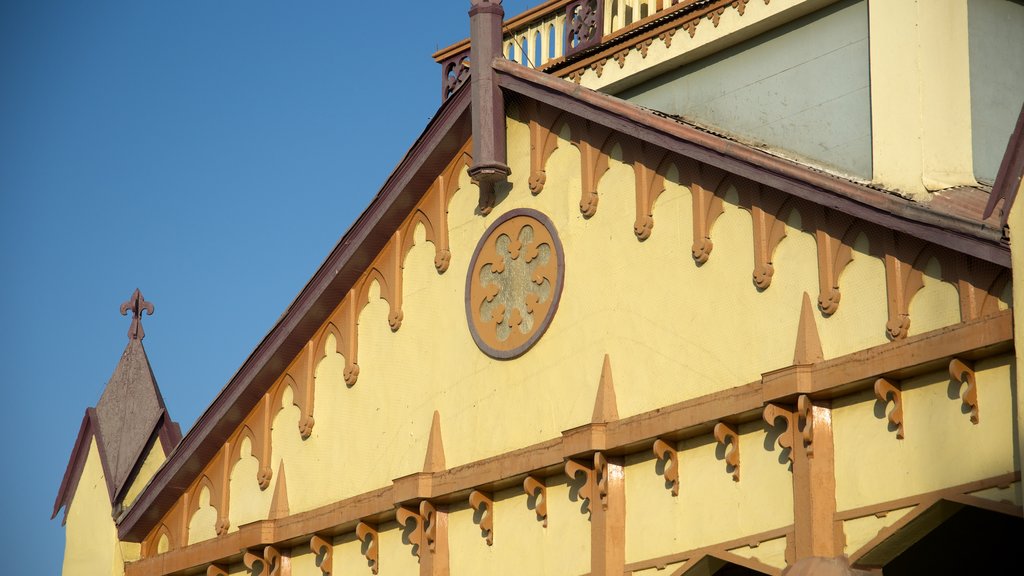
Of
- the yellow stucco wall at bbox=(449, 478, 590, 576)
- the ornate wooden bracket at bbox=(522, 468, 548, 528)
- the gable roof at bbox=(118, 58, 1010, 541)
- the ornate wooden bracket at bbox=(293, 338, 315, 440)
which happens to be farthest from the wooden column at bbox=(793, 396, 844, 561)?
the ornate wooden bracket at bbox=(293, 338, 315, 440)

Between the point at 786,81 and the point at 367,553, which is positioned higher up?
the point at 786,81

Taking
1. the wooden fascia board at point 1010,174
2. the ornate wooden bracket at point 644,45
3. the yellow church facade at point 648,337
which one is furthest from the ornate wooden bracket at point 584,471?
A: the ornate wooden bracket at point 644,45

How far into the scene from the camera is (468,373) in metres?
21.7

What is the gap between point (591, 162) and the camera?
67.8 feet

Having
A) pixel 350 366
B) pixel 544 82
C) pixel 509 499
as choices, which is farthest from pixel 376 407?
pixel 544 82

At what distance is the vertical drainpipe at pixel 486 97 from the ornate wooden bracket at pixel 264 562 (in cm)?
548

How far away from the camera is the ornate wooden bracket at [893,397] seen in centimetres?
1666

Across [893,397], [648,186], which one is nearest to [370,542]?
[648,186]

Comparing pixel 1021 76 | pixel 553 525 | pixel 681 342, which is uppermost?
pixel 1021 76

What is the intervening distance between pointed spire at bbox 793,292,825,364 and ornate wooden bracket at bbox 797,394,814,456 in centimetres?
38

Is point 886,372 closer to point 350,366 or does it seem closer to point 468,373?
point 468,373

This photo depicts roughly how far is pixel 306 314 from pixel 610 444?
5866mm

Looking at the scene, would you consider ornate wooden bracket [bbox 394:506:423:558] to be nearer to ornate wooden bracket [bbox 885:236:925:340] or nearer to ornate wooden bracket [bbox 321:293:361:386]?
ornate wooden bracket [bbox 321:293:361:386]

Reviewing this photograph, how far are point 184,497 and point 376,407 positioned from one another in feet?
13.2
